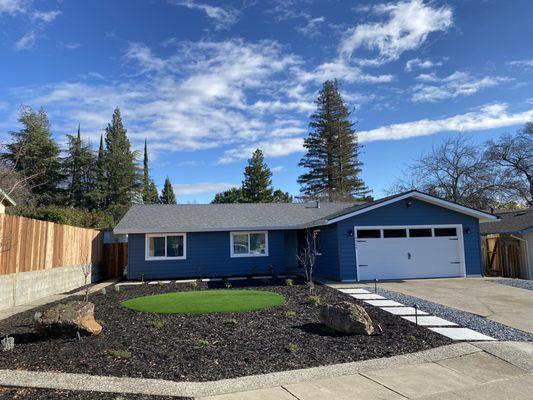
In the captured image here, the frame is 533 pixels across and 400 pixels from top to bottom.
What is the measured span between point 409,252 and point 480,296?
4.66 meters

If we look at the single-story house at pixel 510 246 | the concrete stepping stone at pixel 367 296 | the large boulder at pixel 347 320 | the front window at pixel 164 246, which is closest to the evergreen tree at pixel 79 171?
the front window at pixel 164 246

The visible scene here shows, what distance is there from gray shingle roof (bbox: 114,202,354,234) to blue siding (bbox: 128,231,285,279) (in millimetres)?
477

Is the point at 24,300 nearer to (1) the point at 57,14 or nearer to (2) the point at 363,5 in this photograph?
(1) the point at 57,14

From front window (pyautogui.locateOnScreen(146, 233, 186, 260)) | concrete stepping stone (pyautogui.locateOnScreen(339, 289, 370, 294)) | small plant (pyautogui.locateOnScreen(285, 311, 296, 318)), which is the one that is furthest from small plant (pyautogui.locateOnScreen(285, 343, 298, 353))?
front window (pyautogui.locateOnScreen(146, 233, 186, 260))

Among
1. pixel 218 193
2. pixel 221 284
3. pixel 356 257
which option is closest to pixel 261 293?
pixel 221 284

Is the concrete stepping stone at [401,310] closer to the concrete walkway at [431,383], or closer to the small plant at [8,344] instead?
the concrete walkway at [431,383]

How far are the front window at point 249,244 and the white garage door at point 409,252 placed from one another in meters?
4.85

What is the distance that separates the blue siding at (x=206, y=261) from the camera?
1766 cm

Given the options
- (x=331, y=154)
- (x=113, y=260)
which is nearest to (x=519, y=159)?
(x=331, y=154)

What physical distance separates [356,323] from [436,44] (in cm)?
1200

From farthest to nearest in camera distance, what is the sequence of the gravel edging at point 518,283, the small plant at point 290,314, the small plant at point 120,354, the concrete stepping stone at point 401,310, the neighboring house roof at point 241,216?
the neighboring house roof at point 241,216, the gravel edging at point 518,283, the concrete stepping stone at point 401,310, the small plant at point 290,314, the small plant at point 120,354

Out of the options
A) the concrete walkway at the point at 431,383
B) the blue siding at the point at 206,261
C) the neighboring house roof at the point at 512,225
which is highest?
the neighboring house roof at the point at 512,225

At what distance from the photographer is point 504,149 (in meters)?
33.2

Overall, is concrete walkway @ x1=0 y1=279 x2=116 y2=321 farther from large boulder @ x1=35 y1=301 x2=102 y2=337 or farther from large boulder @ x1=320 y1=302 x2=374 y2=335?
large boulder @ x1=320 y1=302 x2=374 y2=335
